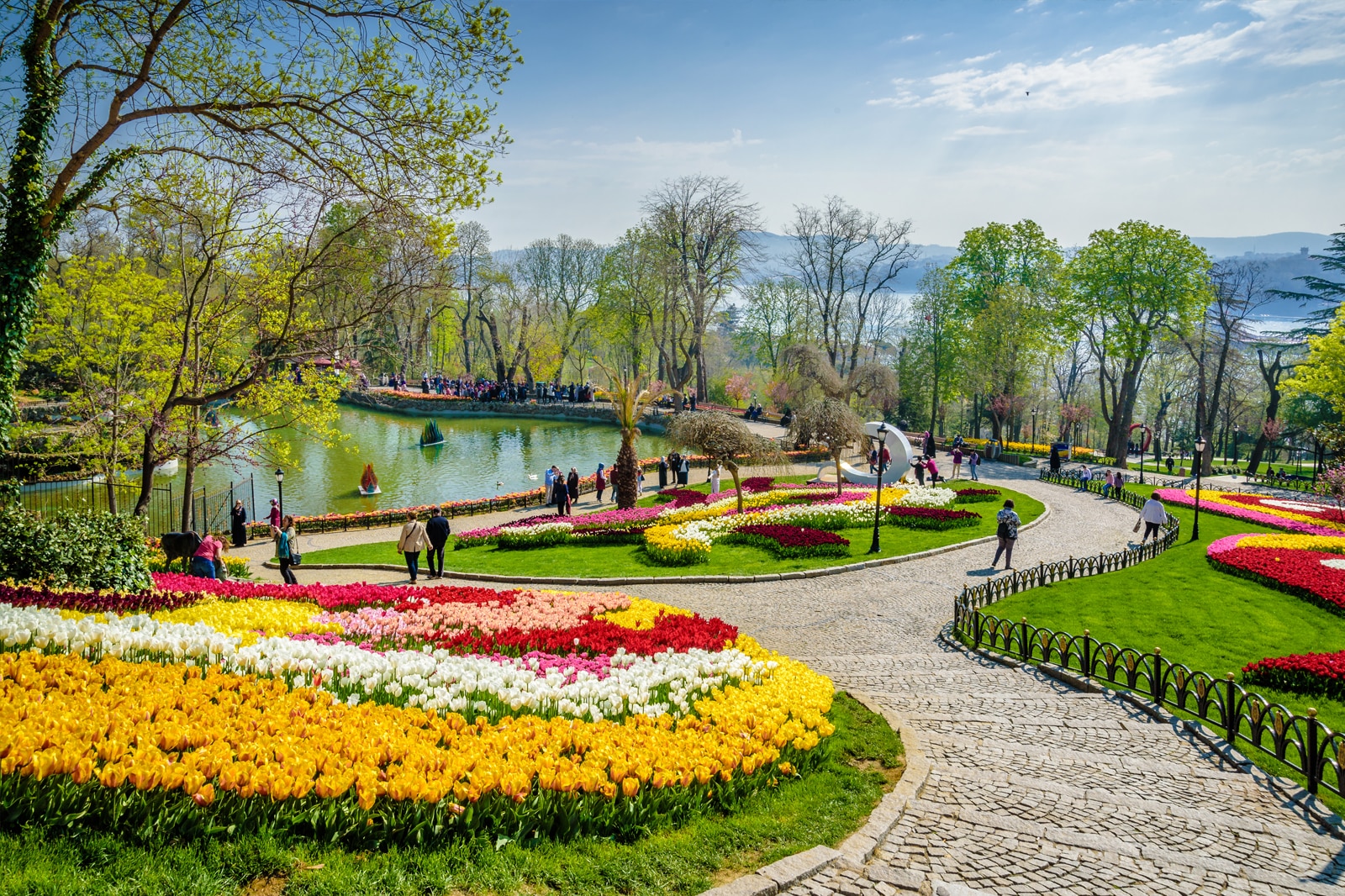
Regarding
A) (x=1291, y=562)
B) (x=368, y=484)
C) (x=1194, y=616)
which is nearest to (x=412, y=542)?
(x=1194, y=616)

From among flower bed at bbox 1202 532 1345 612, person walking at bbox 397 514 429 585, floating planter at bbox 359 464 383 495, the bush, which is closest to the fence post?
flower bed at bbox 1202 532 1345 612

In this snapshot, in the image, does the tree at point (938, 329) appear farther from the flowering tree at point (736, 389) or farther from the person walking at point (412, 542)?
the person walking at point (412, 542)

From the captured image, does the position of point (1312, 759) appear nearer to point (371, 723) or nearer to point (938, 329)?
point (371, 723)

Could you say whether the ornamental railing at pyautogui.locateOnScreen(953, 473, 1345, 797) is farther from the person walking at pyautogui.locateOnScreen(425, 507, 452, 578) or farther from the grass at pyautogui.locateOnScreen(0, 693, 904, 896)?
the person walking at pyautogui.locateOnScreen(425, 507, 452, 578)

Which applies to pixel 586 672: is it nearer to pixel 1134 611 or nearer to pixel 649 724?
pixel 649 724

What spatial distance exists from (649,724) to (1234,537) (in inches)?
747

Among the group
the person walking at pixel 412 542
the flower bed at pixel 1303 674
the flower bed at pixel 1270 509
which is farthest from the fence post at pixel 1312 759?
the flower bed at pixel 1270 509

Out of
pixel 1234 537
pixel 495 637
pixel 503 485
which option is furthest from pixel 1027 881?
pixel 503 485

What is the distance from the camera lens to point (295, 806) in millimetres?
4902

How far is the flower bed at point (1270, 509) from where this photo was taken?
2202 centimetres

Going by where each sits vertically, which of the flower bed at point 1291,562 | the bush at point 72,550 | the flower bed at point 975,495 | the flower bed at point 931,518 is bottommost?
the flower bed at point 1291,562

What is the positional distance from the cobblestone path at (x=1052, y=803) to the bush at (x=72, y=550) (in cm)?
978

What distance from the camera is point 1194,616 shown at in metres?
12.8

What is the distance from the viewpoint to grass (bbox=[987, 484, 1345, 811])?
10.9 m
